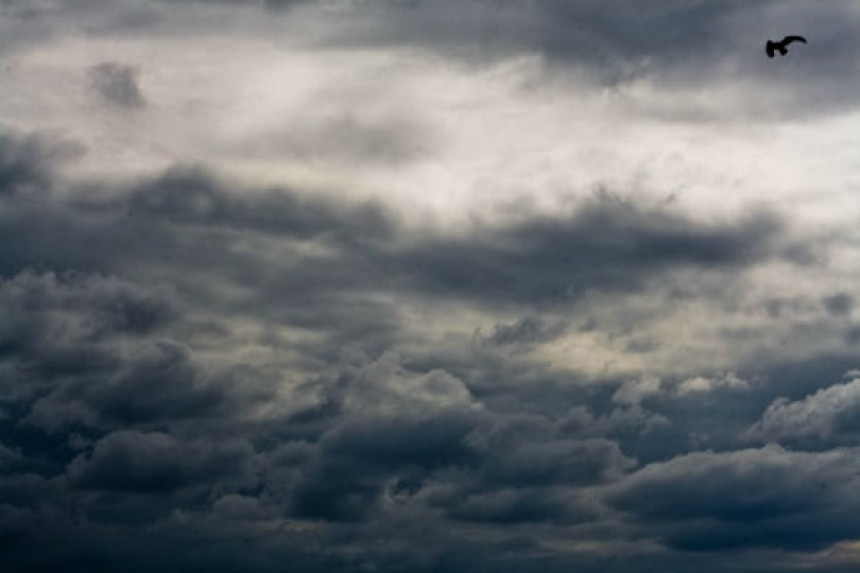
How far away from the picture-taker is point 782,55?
127938 mm
